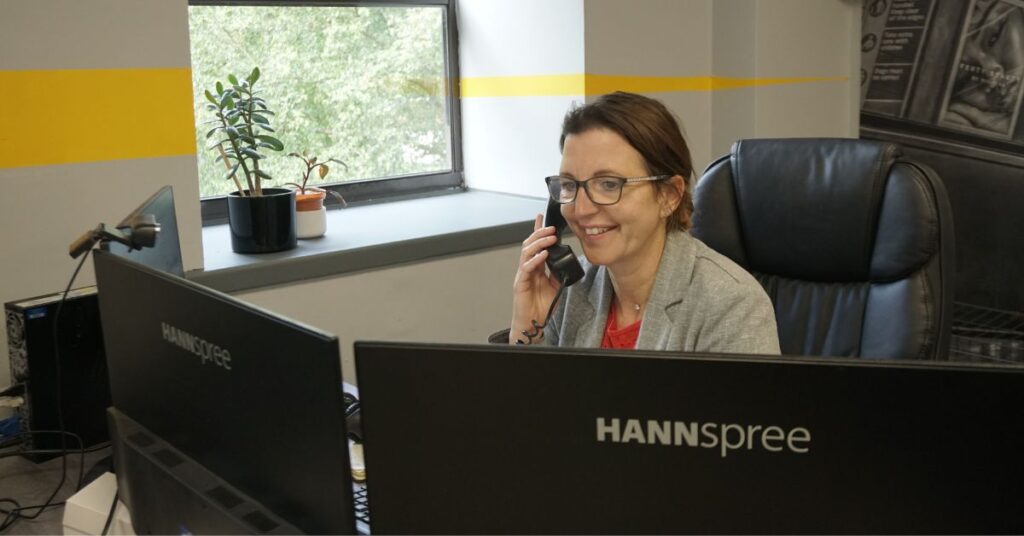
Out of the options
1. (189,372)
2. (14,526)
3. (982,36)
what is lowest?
(14,526)

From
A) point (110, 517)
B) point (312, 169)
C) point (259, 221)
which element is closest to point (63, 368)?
point (110, 517)

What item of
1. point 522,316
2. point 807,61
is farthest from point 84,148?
point 807,61

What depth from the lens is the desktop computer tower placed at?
6.18ft

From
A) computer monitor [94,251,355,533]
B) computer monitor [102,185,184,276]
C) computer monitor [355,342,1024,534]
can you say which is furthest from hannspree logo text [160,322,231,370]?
computer monitor [102,185,184,276]

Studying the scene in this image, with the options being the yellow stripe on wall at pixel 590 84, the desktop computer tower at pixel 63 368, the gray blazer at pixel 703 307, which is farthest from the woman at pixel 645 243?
the yellow stripe on wall at pixel 590 84

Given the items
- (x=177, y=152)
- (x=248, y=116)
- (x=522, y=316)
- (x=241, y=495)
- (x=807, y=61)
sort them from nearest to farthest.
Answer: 1. (x=241, y=495)
2. (x=522, y=316)
3. (x=177, y=152)
4. (x=248, y=116)
5. (x=807, y=61)

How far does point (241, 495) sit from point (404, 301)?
1.90 metres

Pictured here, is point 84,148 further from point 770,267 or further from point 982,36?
point 982,36

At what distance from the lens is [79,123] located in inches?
91.7

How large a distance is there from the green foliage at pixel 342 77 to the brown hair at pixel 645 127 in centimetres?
162

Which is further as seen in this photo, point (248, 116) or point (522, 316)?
point (248, 116)

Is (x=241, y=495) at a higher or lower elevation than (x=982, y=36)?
lower

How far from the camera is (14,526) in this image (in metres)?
1.64

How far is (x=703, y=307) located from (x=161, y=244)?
0.86 metres
